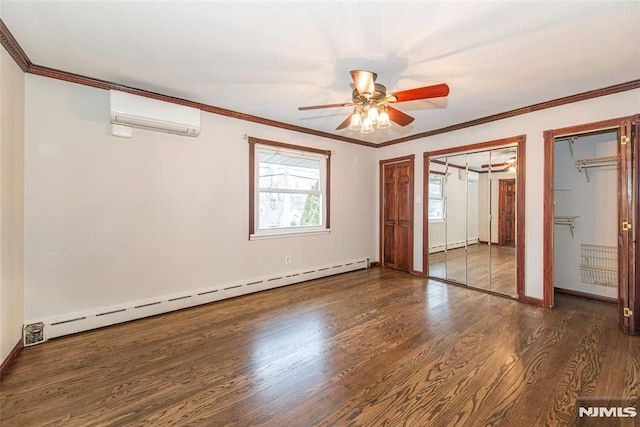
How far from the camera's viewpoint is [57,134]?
255cm

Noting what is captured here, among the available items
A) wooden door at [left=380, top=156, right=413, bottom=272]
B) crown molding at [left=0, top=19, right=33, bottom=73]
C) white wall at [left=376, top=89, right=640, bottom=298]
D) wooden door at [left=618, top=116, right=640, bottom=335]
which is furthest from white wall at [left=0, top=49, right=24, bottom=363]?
wooden door at [left=618, top=116, right=640, bottom=335]

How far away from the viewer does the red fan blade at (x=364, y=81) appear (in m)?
Result: 2.05

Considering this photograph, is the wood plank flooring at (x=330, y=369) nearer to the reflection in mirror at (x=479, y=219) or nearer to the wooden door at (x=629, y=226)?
the wooden door at (x=629, y=226)

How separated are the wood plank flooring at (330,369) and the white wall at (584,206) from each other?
65 centimetres

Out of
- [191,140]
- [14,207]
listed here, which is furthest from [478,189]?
[14,207]

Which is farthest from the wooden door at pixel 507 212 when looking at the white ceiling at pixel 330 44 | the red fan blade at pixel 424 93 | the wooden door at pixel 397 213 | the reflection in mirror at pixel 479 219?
the red fan blade at pixel 424 93

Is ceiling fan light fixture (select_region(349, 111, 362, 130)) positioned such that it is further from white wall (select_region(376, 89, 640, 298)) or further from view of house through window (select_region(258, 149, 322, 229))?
white wall (select_region(376, 89, 640, 298))

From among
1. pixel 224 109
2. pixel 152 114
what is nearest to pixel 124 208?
pixel 152 114

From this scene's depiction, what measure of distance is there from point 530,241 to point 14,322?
5360 mm

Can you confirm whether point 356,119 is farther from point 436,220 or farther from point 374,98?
point 436,220

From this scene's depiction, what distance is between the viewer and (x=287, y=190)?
13.9 feet

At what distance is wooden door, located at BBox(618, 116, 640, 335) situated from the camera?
8.55ft

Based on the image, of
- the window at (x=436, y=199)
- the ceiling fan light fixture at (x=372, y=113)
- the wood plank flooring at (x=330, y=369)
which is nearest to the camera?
the wood plank flooring at (x=330, y=369)

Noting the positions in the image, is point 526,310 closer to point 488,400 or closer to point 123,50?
point 488,400
